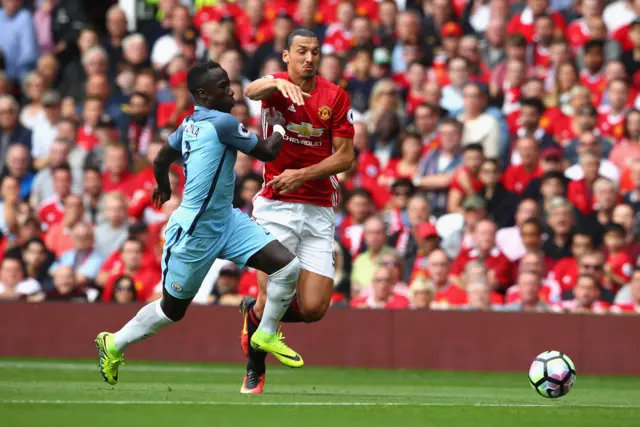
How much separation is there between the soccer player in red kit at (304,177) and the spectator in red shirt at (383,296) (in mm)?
3888

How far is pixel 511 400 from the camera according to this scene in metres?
10.0

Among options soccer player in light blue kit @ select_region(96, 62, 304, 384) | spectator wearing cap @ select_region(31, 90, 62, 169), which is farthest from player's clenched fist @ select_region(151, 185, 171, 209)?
spectator wearing cap @ select_region(31, 90, 62, 169)

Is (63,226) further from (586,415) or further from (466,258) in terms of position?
(586,415)

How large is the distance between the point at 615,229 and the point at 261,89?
5875 millimetres

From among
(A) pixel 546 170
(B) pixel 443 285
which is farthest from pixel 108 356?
(A) pixel 546 170

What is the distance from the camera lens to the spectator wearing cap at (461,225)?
14.8 m

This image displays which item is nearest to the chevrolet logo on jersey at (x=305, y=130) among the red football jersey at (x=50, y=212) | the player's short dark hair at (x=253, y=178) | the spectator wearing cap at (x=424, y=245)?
the spectator wearing cap at (x=424, y=245)

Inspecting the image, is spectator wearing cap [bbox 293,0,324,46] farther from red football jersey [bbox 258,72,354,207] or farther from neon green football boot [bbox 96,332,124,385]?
neon green football boot [bbox 96,332,124,385]

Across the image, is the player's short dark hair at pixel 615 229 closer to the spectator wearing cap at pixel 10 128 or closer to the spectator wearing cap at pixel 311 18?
the spectator wearing cap at pixel 311 18

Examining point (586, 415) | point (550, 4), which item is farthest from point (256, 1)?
point (586, 415)

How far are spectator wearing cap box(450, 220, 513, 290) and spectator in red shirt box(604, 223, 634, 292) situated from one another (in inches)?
42.6

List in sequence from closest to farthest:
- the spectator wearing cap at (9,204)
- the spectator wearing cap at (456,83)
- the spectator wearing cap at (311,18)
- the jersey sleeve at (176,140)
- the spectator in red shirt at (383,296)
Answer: the jersey sleeve at (176,140) < the spectator in red shirt at (383,296) < the spectator wearing cap at (9,204) < the spectator wearing cap at (456,83) < the spectator wearing cap at (311,18)

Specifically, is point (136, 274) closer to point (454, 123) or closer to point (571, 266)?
point (454, 123)

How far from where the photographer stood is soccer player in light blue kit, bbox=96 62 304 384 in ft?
30.5
